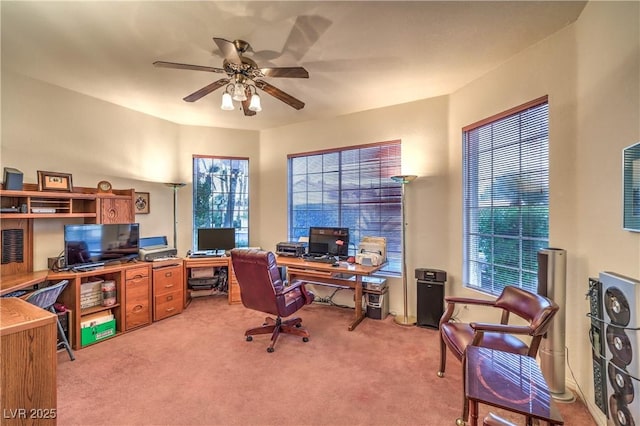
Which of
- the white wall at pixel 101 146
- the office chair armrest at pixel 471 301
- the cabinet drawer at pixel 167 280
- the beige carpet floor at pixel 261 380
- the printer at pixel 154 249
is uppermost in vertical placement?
the white wall at pixel 101 146

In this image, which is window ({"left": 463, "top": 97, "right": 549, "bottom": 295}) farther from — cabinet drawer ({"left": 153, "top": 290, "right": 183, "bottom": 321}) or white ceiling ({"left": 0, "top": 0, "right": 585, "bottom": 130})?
cabinet drawer ({"left": 153, "top": 290, "right": 183, "bottom": 321})

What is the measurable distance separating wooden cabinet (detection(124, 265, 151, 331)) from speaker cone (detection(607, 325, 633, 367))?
4.20 meters

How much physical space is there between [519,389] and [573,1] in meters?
2.50

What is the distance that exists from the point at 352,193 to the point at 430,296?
5.78ft

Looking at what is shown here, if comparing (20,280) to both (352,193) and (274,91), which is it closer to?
(274,91)

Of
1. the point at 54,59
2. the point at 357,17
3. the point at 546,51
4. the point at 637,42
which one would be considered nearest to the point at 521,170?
the point at 546,51

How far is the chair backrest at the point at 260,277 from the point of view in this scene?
273cm

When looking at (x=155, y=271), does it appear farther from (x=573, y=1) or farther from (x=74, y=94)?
(x=573, y=1)

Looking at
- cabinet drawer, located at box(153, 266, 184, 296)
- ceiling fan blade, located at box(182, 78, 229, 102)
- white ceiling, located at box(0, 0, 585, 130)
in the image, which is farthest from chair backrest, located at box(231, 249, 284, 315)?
white ceiling, located at box(0, 0, 585, 130)

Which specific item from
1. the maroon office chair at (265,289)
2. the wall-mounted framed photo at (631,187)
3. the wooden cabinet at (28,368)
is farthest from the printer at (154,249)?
the wall-mounted framed photo at (631,187)

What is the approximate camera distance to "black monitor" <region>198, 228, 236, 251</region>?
4.33 meters

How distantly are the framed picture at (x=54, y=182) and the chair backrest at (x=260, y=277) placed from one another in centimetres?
203

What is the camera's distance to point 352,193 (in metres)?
4.23

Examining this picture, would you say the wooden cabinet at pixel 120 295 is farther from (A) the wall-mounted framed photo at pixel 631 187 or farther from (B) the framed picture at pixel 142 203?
(A) the wall-mounted framed photo at pixel 631 187
